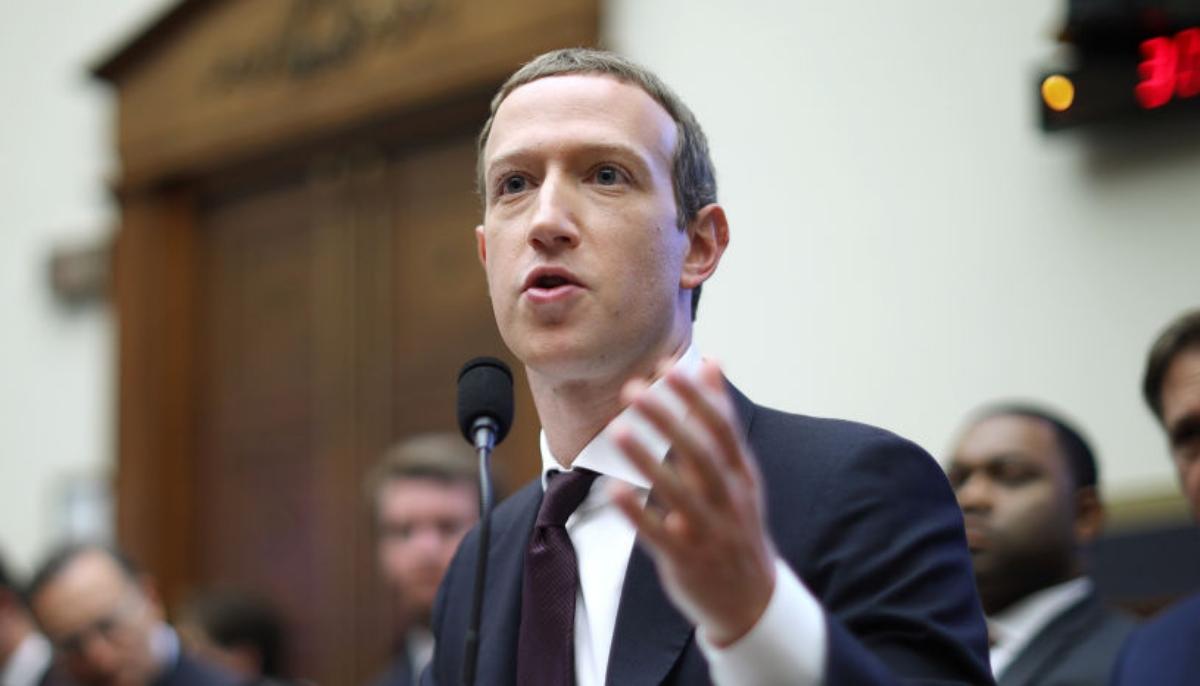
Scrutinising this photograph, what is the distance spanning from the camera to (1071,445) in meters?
3.69

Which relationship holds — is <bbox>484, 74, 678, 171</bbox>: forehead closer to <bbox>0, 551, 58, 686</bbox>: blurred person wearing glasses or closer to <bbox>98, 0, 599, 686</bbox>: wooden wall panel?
<bbox>98, 0, 599, 686</bbox>: wooden wall panel

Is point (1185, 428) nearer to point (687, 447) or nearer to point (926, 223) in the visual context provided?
point (926, 223)

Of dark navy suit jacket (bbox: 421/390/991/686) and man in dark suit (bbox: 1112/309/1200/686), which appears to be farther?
man in dark suit (bbox: 1112/309/1200/686)

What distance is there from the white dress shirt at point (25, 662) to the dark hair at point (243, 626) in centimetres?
53

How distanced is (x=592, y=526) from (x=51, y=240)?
669cm

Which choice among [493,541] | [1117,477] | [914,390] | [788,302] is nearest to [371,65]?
[788,302]

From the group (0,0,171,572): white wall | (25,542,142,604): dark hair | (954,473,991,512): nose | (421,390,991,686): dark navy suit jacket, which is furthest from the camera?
(0,0,171,572): white wall

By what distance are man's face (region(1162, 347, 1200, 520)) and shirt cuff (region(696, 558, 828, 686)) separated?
1801mm

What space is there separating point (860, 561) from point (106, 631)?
381cm

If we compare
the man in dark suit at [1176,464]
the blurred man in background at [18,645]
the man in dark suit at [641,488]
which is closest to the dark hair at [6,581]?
the blurred man in background at [18,645]

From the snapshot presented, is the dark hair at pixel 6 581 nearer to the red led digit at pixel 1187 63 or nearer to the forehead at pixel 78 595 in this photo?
the forehead at pixel 78 595

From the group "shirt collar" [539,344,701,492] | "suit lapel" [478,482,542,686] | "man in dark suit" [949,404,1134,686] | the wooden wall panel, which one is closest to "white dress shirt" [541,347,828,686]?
"shirt collar" [539,344,701,492]

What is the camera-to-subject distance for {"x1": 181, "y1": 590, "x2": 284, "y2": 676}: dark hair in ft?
20.2

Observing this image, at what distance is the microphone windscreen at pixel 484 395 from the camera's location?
2248 millimetres
